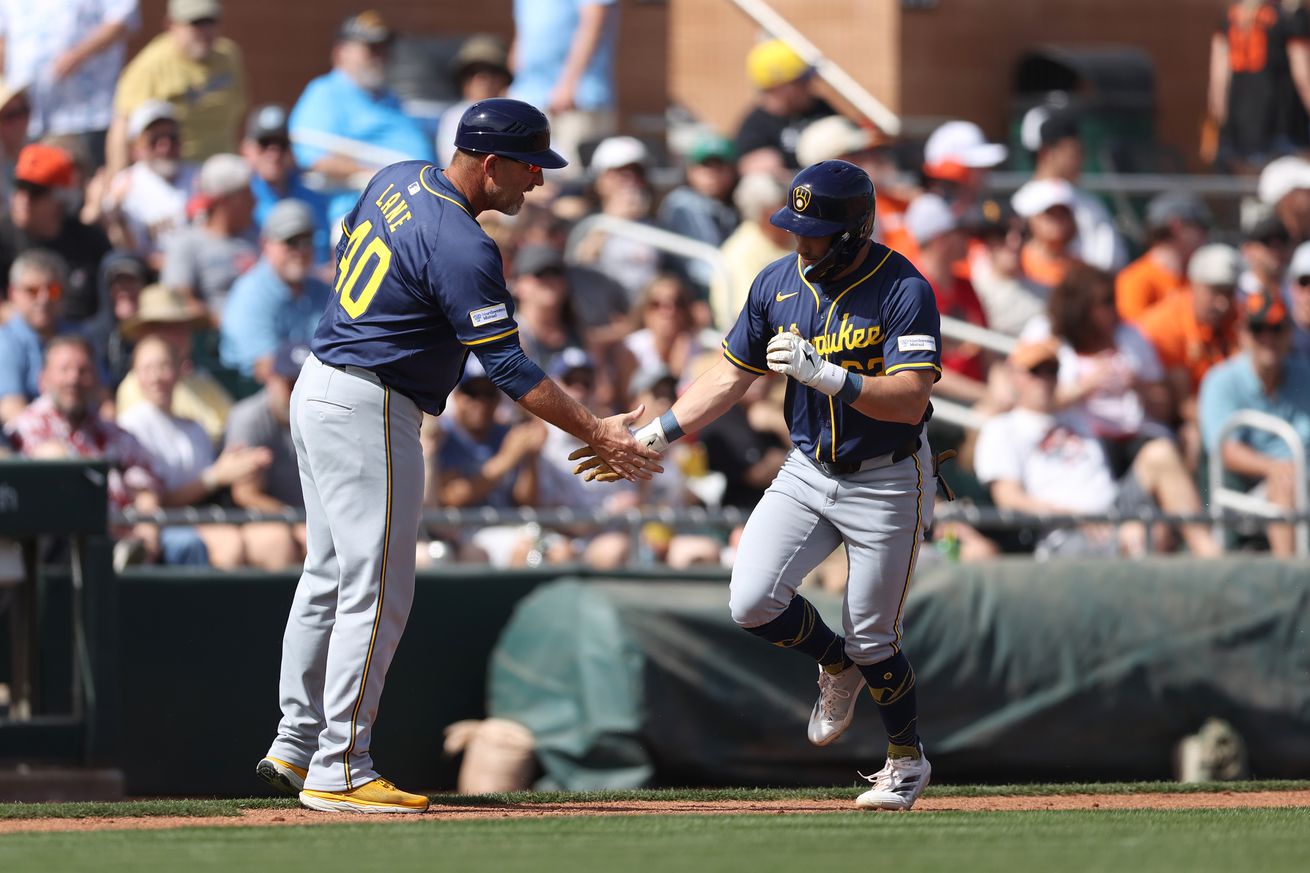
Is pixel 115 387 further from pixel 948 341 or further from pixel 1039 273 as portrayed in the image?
pixel 1039 273

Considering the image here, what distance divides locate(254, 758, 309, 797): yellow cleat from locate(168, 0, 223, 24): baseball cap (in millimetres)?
7036

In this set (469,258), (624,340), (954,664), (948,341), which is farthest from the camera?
(948,341)

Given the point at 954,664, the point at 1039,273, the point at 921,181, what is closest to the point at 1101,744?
the point at 954,664

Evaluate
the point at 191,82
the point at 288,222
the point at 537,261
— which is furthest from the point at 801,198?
the point at 191,82

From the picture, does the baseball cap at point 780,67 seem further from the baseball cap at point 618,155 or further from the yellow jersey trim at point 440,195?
the yellow jersey trim at point 440,195

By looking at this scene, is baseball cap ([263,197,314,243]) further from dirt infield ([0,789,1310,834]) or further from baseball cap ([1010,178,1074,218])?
baseball cap ([1010,178,1074,218])

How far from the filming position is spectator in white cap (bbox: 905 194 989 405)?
1216 centimetres

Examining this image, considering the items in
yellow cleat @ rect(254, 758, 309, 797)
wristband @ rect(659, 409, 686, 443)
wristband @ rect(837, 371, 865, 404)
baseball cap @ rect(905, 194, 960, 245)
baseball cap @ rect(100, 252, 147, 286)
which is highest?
baseball cap @ rect(905, 194, 960, 245)

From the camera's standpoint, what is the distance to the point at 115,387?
10.8 metres

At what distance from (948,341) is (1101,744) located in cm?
307

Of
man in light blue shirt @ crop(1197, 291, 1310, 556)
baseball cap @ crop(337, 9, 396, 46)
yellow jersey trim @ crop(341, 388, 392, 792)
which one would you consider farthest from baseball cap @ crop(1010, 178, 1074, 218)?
yellow jersey trim @ crop(341, 388, 392, 792)

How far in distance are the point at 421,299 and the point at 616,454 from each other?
0.85 metres

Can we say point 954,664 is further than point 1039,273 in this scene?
No

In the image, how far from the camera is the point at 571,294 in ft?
39.0
